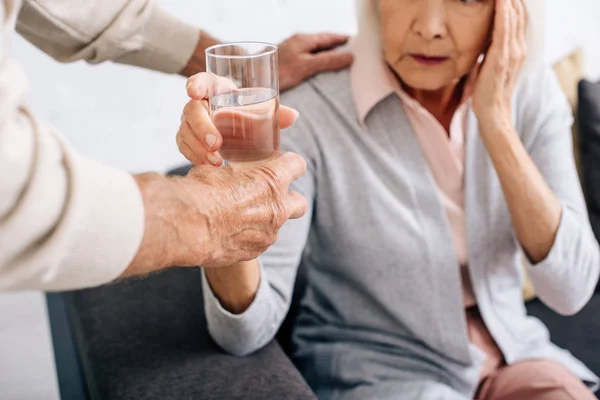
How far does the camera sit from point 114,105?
1.68 meters

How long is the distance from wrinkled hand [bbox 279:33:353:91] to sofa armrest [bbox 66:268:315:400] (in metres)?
0.50

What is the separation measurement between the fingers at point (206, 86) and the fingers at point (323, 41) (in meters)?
0.52

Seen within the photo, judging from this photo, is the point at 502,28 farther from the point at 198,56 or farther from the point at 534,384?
the point at 534,384

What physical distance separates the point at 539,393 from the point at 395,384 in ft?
1.01

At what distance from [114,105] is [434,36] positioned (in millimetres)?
947

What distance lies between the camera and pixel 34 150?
2.00ft

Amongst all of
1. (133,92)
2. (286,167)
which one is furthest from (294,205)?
(133,92)

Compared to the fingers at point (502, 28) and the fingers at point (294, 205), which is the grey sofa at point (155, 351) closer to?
the fingers at point (294, 205)

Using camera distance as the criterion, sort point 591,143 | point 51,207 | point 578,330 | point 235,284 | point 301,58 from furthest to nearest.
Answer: point 591,143 < point 578,330 < point 301,58 < point 235,284 < point 51,207

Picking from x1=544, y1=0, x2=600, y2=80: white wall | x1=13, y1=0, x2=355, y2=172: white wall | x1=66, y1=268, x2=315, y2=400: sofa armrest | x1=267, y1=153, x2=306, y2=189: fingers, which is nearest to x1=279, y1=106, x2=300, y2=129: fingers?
x1=267, y1=153, x2=306, y2=189: fingers

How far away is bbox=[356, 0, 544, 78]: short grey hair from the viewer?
3.79ft

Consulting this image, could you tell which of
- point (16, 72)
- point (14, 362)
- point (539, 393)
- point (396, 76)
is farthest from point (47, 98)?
point (539, 393)

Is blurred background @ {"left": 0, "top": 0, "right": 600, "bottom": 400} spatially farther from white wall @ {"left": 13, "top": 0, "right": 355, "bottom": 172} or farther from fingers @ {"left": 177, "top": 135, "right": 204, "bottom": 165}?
fingers @ {"left": 177, "top": 135, "right": 204, "bottom": 165}

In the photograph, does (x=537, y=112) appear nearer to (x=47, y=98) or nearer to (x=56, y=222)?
(x=56, y=222)
